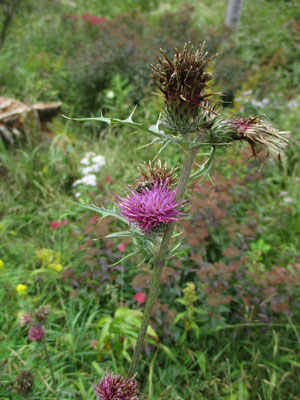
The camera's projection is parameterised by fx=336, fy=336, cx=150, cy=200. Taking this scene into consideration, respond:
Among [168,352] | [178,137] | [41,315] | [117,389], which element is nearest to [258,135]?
[178,137]

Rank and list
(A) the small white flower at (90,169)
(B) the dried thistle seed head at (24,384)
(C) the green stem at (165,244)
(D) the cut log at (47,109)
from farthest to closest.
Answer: (D) the cut log at (47,109) < (A) the small white flower at (90,169) < (B) the dried thistle seed head at (24,384) < (C) the green stem at (165,244)

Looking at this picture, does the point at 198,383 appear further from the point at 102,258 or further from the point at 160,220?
the point at 160,220

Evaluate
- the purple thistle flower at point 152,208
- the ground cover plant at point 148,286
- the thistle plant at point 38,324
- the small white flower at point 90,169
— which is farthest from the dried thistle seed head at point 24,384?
the small white flower at point 90,169

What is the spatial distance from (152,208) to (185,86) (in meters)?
0.42

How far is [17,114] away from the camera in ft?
14.1

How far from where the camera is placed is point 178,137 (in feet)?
3.89

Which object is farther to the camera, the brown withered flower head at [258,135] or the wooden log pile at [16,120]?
the wooden log pile at [16,120]

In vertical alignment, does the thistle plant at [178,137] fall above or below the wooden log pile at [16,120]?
above

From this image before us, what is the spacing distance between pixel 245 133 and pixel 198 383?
1.75m

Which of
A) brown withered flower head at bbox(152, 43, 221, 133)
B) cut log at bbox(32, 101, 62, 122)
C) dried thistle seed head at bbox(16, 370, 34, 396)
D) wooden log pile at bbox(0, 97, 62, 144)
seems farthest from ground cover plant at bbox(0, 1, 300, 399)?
cut log at bbox(32, 101, 62, 122)

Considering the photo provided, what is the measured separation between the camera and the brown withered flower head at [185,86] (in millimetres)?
1032

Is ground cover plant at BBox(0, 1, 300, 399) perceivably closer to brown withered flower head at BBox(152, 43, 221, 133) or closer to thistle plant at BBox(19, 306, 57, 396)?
thistle plant at BBox(19, 306, 57, 396)

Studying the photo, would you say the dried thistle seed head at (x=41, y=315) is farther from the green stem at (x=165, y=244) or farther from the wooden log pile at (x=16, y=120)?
the wooden log pile at (x=16, y=120)

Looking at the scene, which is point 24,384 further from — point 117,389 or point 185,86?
point 185,86
